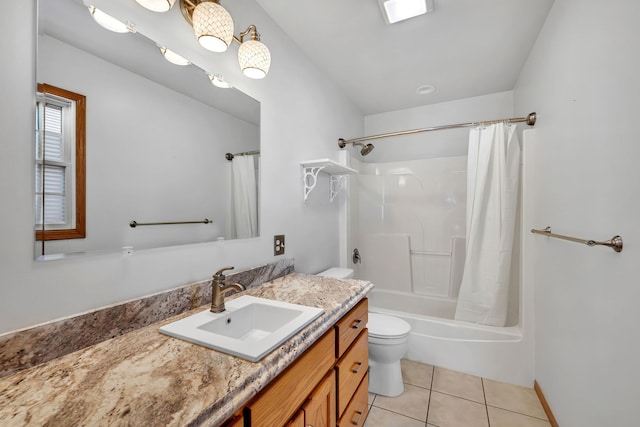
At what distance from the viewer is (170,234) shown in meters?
1.06

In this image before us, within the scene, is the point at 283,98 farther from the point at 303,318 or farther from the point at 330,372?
the point at 330,372

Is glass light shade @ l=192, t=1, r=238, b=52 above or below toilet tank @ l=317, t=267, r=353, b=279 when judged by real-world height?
above

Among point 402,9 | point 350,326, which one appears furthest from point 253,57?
point 350,326

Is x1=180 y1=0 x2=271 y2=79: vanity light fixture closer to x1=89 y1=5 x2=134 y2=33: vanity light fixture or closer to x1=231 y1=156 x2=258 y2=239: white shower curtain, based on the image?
x1=89 y1=5 x2=134 y2=33: vanity light fixture

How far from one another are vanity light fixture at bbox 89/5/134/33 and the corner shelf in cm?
112

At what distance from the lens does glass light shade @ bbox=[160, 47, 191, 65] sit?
1042 mm

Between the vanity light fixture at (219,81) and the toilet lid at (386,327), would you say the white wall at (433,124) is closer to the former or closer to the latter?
the toilet lid at (386,327)

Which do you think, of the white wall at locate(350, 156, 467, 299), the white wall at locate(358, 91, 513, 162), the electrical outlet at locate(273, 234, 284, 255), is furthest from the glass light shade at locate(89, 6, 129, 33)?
the white wall at locate(358, 91, 513, 162)

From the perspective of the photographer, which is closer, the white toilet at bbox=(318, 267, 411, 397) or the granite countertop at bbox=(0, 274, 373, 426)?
the granite countertop at bbox=(0, 274, 373, 426)

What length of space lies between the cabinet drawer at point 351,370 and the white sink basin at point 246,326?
311 millimetres

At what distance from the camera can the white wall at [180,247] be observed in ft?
→ 2.21

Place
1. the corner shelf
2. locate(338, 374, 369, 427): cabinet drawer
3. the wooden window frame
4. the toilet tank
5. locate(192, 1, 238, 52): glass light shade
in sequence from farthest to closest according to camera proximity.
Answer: the toilet tank → the corner shelf → locate(338, 374, 369, 427): cabinet drawer → locate(192, 1, 238, 52): glass light shade → the wooden window frame

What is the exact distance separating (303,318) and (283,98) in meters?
1.36

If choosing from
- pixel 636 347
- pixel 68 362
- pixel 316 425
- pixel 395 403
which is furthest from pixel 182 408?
pixel 395 403
